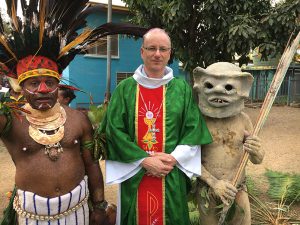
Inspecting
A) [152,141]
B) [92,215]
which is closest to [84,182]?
[92,215]

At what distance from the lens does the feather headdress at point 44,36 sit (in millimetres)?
2291

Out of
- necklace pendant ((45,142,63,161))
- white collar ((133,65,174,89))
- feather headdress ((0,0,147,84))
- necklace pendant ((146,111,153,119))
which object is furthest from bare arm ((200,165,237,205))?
feather headdress ((0,0,147,84))

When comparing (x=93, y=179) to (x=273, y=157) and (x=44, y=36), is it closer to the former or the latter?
(x=44, y=36)

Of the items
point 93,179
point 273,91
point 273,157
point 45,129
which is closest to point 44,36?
point 45,129

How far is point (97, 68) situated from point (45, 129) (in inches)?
409

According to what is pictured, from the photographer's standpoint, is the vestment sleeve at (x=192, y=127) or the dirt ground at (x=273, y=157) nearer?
the vestment sleeve at (x=192, y=127)

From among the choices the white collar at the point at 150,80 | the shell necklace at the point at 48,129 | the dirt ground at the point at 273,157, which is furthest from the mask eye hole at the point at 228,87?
the dirt ground at the point at 273,157

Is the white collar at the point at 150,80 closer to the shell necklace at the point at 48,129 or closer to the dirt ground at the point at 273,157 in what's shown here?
the shell necklace at the point at 48,129

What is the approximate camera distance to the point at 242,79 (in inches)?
98.0

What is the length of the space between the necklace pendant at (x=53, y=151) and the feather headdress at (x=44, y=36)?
0.43 m

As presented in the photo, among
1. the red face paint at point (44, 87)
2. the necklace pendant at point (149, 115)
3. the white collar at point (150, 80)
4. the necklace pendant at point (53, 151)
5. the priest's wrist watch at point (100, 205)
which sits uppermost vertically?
the white collar at point (150, 80)

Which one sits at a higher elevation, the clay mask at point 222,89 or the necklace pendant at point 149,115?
the clay mask at point 222,89

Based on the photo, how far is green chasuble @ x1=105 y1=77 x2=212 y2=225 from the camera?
2.40 m

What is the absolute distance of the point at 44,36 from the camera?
2.33 metres
